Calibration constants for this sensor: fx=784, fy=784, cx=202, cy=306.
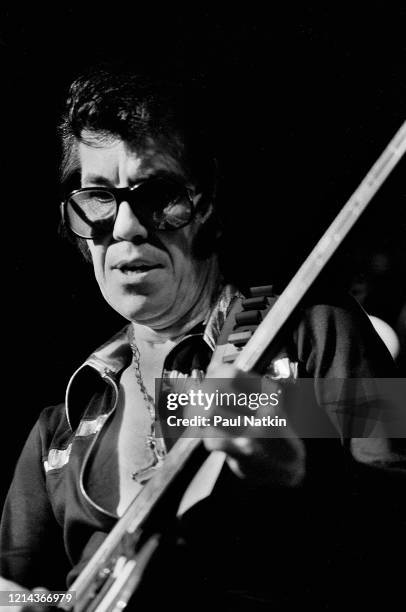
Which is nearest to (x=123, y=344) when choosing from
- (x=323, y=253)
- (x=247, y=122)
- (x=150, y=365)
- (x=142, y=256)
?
(x=150, y=365)

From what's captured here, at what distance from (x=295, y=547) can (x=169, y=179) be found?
60 cm

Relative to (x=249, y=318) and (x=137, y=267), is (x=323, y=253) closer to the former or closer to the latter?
(x=249, y=318)

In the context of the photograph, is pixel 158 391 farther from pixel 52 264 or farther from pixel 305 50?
pixel 305 50

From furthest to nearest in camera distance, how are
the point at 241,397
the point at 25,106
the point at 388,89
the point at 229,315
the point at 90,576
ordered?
1. the point at 25,106
2. the point at 388,89
3. the point at 229,315
4. the point at 90,576
5. the point at 241,397

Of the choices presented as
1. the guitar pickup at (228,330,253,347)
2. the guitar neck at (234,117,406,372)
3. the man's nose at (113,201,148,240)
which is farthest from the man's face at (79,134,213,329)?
the guitar neck at (234,117,406,372)

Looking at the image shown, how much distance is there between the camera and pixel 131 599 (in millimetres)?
888

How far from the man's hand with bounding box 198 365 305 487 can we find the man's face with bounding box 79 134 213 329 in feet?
1.15

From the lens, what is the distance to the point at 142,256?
4.08 ft

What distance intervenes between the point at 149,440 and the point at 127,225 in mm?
336

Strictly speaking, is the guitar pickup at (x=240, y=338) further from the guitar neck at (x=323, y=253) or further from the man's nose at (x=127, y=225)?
the man's nose at (x=127, y=225)

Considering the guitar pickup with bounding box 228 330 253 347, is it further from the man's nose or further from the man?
the man's nose

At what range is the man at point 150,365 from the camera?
1.02 m

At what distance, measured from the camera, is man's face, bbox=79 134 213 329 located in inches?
49.0

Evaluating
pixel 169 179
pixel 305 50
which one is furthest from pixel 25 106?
pixel 305 50
